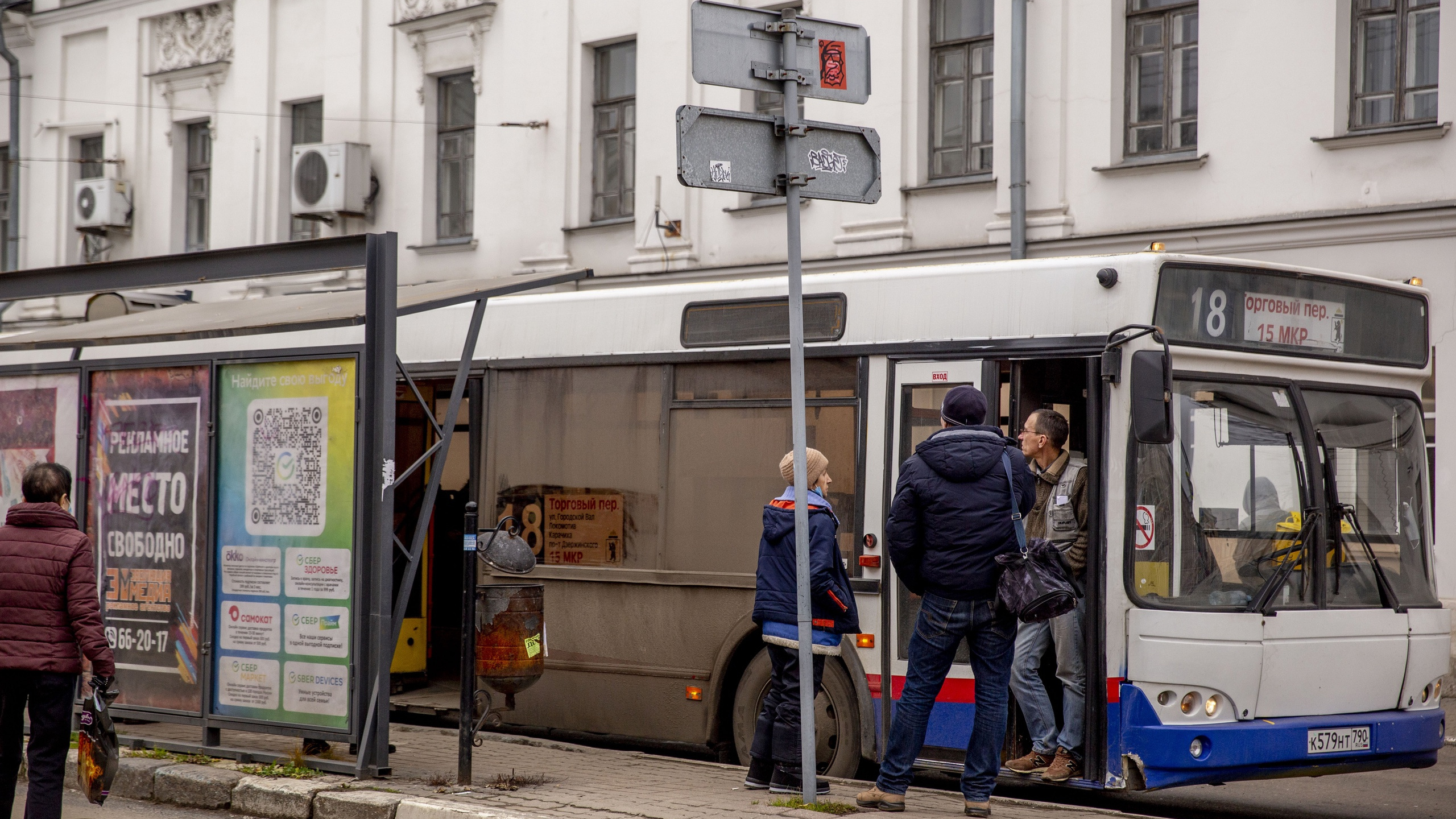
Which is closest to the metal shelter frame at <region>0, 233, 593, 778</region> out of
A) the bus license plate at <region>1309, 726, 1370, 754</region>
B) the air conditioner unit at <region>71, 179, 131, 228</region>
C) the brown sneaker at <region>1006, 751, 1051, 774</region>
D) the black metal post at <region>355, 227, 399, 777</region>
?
the black metal post at <region>355, 227, 399, 777</region>

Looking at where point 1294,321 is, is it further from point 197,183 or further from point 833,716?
point 197,183

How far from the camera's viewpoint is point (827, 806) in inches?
274

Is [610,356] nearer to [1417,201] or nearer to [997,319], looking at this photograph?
[997,319]

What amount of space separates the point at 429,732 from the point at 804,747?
3.90m

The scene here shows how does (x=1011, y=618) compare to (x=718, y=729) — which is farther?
(x=718, y=729)

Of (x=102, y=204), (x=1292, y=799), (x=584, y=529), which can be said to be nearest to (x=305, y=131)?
(x=102, y=204)

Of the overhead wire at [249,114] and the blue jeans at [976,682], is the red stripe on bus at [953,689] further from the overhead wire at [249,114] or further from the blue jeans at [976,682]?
the overhead wire at [249,114]

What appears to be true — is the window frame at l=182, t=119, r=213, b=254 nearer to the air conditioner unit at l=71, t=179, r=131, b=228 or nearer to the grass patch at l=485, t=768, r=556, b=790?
the air conditioner unit at l=71, t=179, r=131, b=228

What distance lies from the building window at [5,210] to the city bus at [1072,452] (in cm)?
1884

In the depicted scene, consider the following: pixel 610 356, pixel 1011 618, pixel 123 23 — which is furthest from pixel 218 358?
pixel 123 23

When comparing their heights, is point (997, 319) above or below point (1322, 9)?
below

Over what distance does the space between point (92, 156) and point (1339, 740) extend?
23.7 metres

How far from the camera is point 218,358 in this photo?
29.3 ft

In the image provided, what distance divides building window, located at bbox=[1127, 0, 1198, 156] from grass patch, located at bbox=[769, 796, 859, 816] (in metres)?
9.95
